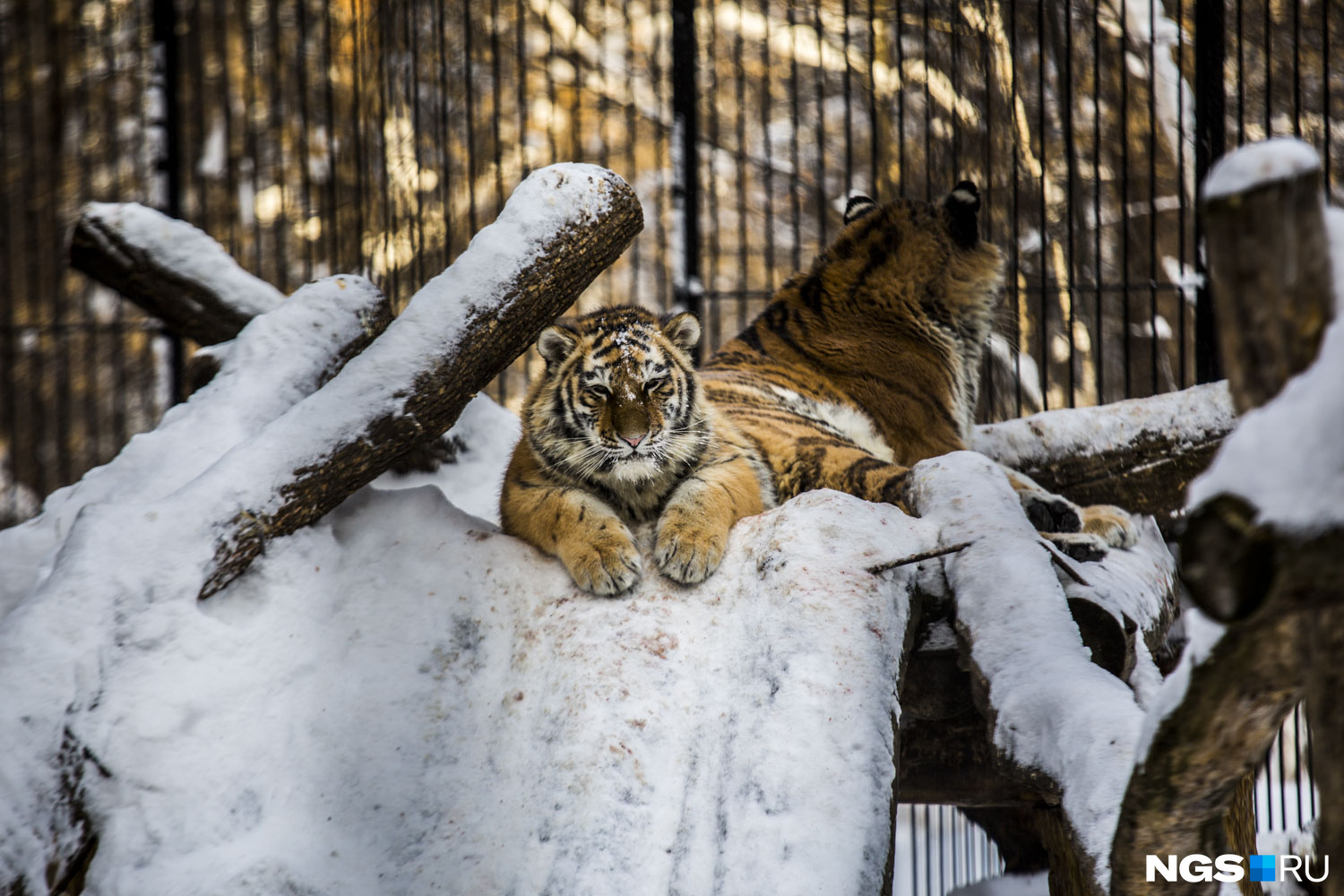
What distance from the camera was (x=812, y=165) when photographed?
8227 millimetres

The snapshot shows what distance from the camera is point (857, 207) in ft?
13.0

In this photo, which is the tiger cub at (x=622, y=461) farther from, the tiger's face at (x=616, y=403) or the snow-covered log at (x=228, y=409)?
the snow-covered log at (x=228, y=409)

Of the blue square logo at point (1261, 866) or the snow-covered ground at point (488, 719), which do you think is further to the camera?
the blue square logo at point (1261, 866)

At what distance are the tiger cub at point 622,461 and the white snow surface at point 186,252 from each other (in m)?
1.23

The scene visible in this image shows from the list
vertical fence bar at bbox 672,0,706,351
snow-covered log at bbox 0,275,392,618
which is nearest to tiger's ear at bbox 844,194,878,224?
vertical fence bar at bbox 672,0,706,351

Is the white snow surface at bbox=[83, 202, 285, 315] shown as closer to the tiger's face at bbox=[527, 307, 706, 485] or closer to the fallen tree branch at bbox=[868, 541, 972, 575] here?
the tiger's face at bbox=[527, 307, 706, 485]

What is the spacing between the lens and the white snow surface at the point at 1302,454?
2.65 feet

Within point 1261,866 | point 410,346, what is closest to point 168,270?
point 410,346

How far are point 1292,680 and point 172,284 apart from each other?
310cm

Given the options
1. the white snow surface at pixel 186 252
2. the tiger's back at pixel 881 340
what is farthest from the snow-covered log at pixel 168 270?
the tiger's back at pixel 881 340

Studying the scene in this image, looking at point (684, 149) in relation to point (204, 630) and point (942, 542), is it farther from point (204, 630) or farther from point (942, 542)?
point (204, 630)

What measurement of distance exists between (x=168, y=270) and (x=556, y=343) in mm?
1416

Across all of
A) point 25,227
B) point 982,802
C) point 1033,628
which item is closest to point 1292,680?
point 1033,628

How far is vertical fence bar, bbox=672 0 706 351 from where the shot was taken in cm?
436
